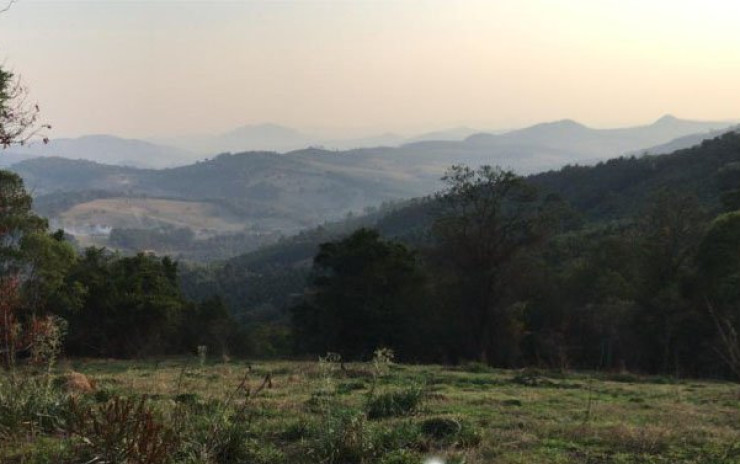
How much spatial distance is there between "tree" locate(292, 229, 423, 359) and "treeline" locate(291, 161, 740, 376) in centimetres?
7

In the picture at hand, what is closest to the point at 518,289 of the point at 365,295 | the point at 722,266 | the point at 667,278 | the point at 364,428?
the point at 667,278

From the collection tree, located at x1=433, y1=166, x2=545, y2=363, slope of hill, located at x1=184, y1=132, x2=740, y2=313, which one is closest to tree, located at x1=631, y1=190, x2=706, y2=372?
tree, located at x1=433, y1=166, x2=545, y2=363

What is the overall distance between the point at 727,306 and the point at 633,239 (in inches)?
414

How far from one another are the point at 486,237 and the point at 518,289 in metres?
3.21

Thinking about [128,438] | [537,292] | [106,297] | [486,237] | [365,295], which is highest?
[486,237]

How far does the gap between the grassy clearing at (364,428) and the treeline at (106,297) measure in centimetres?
1537

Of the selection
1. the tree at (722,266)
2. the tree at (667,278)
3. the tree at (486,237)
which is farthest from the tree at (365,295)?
the tree at (722,266)

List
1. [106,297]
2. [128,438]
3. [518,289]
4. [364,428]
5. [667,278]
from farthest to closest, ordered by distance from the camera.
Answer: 1. [106,297]
2. [518,289]
3. [667,278]
4. [364,428]
5. [128,438]

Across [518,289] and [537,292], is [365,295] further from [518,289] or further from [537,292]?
[537,292]

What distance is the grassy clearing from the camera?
498cm

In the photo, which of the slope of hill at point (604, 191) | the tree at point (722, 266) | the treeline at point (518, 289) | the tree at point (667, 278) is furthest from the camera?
the slope of hill at point (604, 191)

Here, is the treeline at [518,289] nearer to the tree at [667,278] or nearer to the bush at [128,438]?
the tree at [667,278]

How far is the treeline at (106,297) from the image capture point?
23781mm

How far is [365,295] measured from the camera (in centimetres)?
3269
